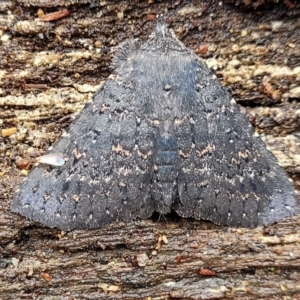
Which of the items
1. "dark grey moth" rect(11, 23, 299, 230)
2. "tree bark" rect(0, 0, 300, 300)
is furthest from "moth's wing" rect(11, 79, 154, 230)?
"tree bark" rect(0, 0, 300, 300)

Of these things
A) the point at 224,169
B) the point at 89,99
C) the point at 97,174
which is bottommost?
the point at 97,174

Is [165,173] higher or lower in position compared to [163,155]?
lower

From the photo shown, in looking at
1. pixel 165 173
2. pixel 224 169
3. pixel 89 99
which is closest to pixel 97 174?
pixel 165 173

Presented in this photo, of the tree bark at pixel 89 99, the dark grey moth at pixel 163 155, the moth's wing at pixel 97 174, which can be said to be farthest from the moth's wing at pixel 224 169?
the moth's wing at pixel 97 174

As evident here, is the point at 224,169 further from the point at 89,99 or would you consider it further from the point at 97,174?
the point at 89,99

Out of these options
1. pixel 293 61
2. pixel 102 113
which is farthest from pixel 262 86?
pixel 102 113

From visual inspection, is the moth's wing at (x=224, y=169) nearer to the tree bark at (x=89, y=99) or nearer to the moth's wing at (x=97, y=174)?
the tree bark at (x=89, y=99)

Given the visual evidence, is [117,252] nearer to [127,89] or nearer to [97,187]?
[97,187]
